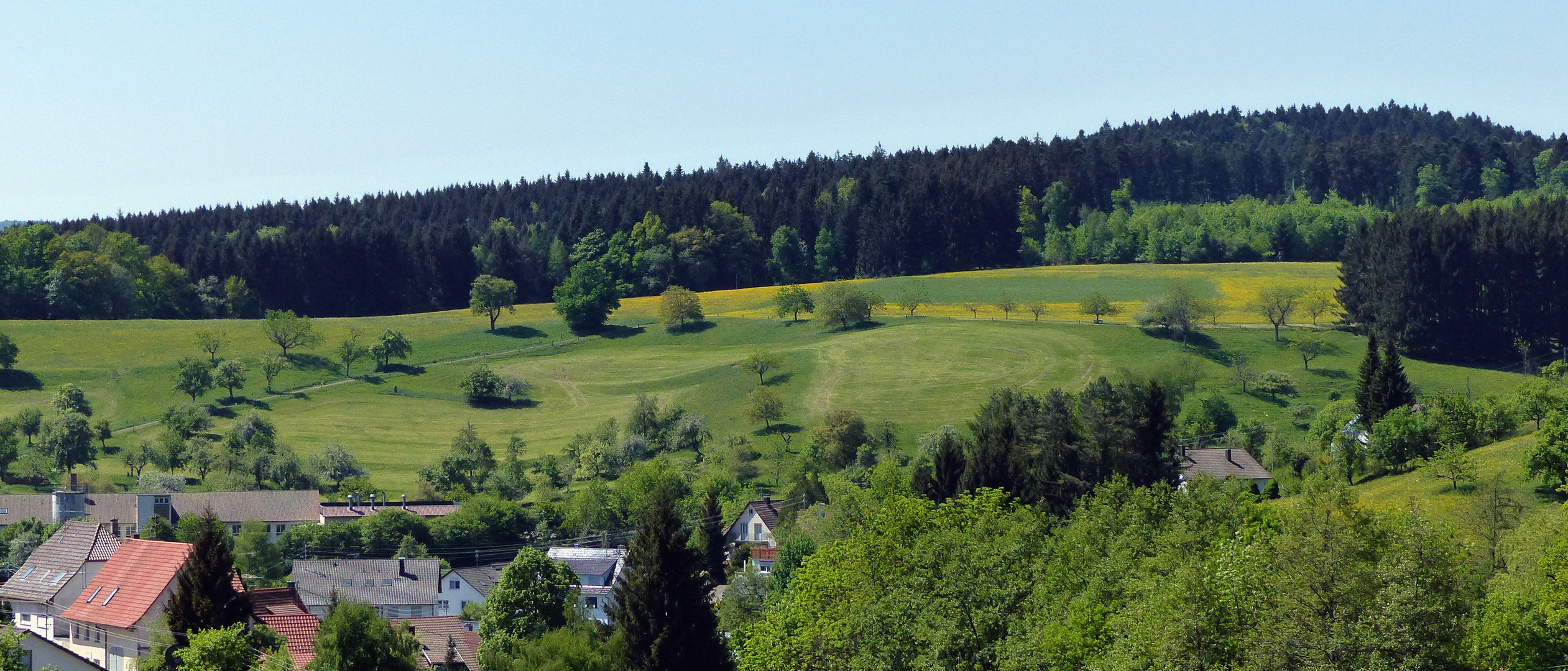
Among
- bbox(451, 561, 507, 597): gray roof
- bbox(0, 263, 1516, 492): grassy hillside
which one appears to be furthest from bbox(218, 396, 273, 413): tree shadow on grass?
bbox(451, 561, 507, 597): gray roof

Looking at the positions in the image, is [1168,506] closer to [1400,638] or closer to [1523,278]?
[1400,638]

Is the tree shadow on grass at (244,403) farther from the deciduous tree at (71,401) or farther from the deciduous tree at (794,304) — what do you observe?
the deciduous tree at (794,304)

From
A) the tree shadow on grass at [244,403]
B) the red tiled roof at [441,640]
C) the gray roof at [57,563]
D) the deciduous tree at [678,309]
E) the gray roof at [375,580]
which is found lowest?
the gray roof at [375,580]

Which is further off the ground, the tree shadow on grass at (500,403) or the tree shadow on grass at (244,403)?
the tree shadow on grass at (244,403)

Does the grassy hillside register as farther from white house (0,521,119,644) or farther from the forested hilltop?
white house (0,521,119,644)

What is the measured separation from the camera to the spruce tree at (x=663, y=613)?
1682 inches

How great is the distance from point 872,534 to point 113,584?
24.2m

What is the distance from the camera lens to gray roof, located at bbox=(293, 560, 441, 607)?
235 feet

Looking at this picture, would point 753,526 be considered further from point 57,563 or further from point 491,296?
point 491,296

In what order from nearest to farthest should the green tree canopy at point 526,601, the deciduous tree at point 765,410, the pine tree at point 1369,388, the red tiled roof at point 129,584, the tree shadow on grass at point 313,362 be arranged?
the red tiled roof at point 129,584 → the green tree canopy at point 526,601 → the pine tree at point 1369,388 → the deciduous tree at point 765,410 → the tree shadow on grass at point 313,362

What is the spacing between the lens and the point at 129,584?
156 feet

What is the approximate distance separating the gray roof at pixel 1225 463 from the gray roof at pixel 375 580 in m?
39.7

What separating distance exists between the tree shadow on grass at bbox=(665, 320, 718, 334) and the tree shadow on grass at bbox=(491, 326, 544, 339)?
43.3 ft


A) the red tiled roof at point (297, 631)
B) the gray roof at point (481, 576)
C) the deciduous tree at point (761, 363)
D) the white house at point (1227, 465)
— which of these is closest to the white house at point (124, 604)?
the red tiled roof at point (297, 631)
